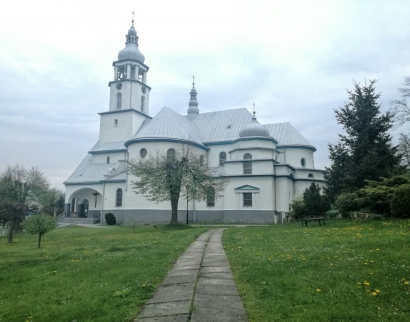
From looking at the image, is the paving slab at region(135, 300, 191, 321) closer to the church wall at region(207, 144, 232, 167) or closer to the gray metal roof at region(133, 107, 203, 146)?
the gray metal roof at region(133, 107, 203, 146)

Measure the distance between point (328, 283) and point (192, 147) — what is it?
28.8 m

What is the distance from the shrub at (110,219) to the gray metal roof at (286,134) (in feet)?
70.6

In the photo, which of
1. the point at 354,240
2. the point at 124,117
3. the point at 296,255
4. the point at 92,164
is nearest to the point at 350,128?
the point at 354,240

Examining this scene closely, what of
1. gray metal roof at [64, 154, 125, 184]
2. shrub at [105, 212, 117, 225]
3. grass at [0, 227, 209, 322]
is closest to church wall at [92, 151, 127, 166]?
gray metal roof at [64, 154, 125, 184]

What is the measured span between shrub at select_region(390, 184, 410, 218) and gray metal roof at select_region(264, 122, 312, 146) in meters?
25.0

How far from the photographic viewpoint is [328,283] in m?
6.12

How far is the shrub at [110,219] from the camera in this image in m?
38.6

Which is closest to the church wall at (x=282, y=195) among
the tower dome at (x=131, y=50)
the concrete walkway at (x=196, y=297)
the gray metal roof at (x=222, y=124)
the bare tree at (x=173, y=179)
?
the gray metal roof at (x=222, y=124)

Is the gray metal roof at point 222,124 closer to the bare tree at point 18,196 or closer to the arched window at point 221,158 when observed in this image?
the arched window at point 221,158

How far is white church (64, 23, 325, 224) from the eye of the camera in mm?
36219

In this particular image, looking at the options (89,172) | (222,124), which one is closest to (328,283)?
(222,124)

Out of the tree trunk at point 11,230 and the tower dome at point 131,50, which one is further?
the tower dome at point 131,50

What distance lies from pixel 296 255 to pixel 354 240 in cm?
317

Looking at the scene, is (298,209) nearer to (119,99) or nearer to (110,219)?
(110,219)
